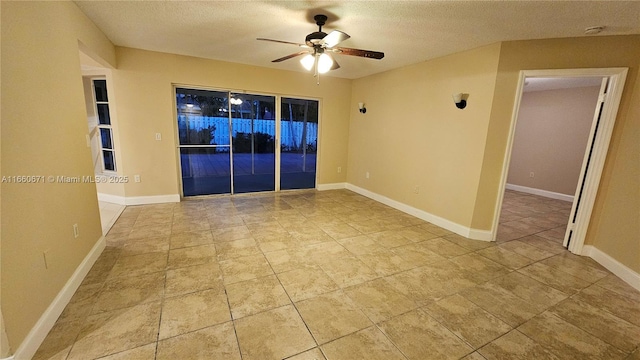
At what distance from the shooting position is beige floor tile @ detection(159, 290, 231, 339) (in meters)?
1.82

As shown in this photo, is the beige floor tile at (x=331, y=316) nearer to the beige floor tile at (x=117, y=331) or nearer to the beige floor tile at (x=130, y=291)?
the beige floor tile at (x=117, y=331)

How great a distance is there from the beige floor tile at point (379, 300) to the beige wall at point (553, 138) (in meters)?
5.65

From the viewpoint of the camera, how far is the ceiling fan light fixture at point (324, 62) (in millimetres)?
2769

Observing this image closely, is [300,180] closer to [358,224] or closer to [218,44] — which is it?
[358,224]

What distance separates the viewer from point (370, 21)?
2652 millimetres

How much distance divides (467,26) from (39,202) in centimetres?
395

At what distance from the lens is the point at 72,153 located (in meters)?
2.26

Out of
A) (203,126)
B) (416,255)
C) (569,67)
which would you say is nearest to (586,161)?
(569,67)

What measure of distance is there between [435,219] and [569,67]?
93.9 inches

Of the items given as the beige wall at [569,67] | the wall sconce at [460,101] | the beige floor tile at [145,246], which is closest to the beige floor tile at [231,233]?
the beige floor tile at [145,246]

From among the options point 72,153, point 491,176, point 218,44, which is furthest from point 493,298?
point 218,44

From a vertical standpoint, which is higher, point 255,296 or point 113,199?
point 113,199

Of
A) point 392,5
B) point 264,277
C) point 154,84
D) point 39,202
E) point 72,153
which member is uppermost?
point 392,5

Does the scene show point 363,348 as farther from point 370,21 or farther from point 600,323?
point 370,21
